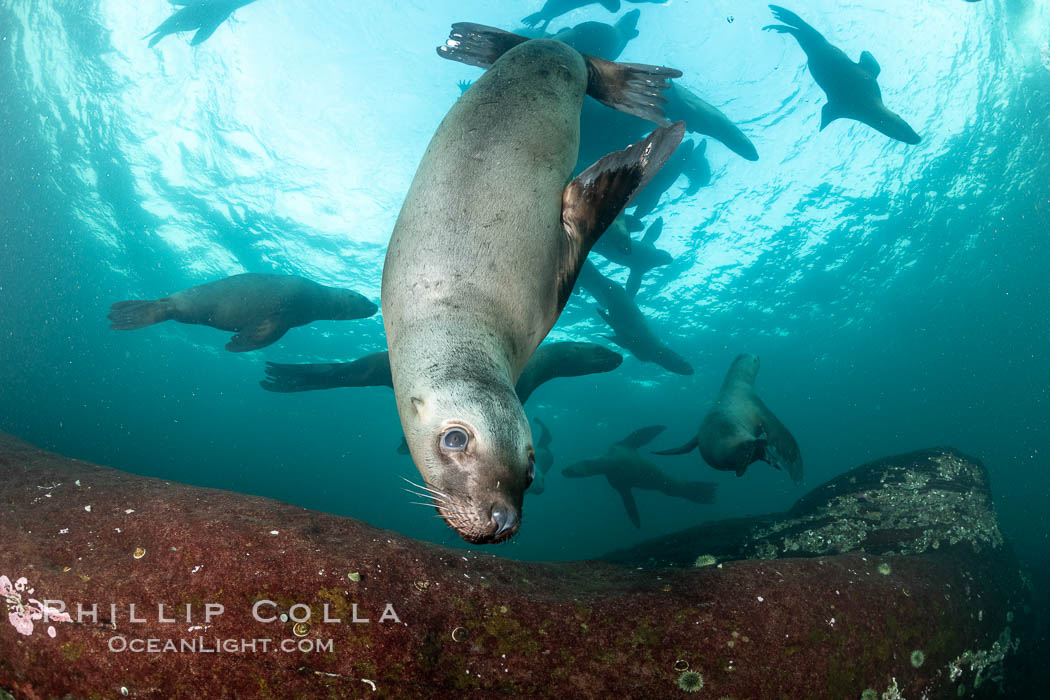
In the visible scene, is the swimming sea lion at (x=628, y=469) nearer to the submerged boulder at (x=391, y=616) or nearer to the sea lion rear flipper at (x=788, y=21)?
the sea lion rear flipper at (x=788, y=21)

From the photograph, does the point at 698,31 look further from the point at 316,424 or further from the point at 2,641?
the point at 316,424

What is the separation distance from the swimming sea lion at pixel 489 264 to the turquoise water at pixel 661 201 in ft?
28.7

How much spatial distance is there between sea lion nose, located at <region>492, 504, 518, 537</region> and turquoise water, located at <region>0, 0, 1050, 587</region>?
10.7m

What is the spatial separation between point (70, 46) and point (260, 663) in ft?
60.7

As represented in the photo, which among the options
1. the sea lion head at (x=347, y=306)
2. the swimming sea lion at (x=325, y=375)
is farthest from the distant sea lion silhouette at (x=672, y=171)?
the swimming sea lion at (x=325, y=375)

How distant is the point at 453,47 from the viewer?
12.3 ft

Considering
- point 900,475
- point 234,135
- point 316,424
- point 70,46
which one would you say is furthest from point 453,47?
point 316,424

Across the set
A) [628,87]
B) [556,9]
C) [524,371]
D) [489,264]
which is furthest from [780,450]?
[556,9]

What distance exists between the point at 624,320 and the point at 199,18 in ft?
42.0

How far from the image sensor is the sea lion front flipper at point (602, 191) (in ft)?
7.83

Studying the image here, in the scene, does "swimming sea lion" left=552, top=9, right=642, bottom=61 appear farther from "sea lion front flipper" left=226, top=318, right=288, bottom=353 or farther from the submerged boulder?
the submerged boulder

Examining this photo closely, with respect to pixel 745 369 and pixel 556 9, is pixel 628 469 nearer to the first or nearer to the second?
pixel 745 369

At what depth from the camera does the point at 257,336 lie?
26.7 ft

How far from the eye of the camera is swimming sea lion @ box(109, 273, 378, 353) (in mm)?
7641
